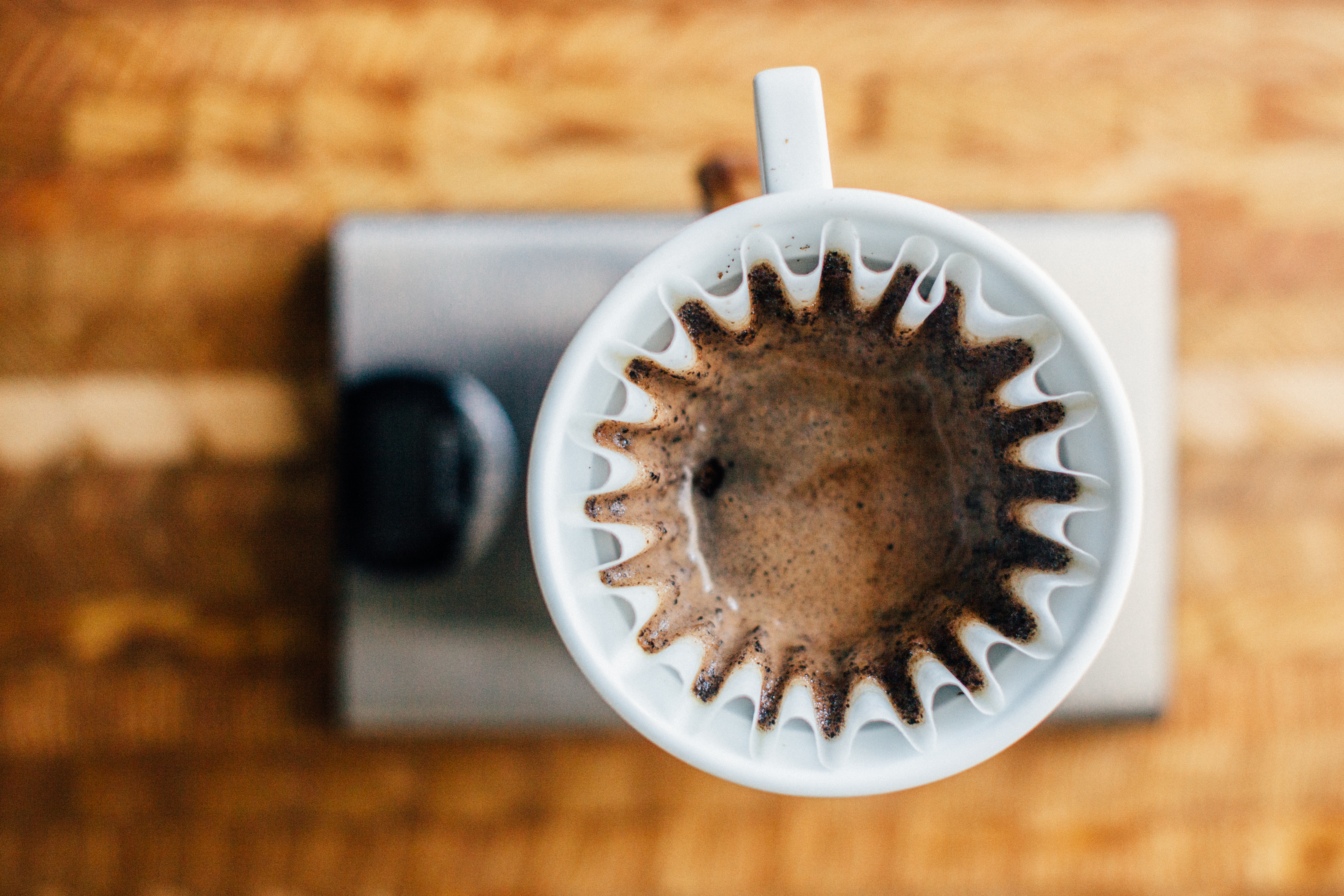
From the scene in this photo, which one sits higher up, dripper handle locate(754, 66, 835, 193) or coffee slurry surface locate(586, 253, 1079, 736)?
dripper handle locate(754, 66, 835, 193)

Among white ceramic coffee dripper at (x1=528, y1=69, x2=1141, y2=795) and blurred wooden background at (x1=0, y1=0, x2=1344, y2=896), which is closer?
white ceramic coffee dripper at (x1=528, y1=69, x2=1141, y2=795)

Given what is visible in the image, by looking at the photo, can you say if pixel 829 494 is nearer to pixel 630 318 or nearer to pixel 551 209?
pixel 630 318

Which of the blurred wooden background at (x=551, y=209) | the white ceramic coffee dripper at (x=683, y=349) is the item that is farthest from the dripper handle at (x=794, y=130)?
the blurred wooden background at (x=551, y=209)

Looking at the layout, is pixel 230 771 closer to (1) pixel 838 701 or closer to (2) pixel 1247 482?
(1) pixel 838 701

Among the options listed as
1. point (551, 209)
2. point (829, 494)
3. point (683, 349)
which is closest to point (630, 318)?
point (683, 349)

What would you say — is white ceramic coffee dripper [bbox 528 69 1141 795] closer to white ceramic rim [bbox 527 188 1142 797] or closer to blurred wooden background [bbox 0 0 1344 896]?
white ceramic rim [bbox 527 188 1142 797]

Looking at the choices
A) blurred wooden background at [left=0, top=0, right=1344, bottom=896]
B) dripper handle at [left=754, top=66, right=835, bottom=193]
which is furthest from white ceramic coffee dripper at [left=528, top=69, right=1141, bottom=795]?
blurred wooden background at [left=0, top=0, right=1344, bottom=896]

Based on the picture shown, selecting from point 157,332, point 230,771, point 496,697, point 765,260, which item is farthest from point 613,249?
point 230,771
